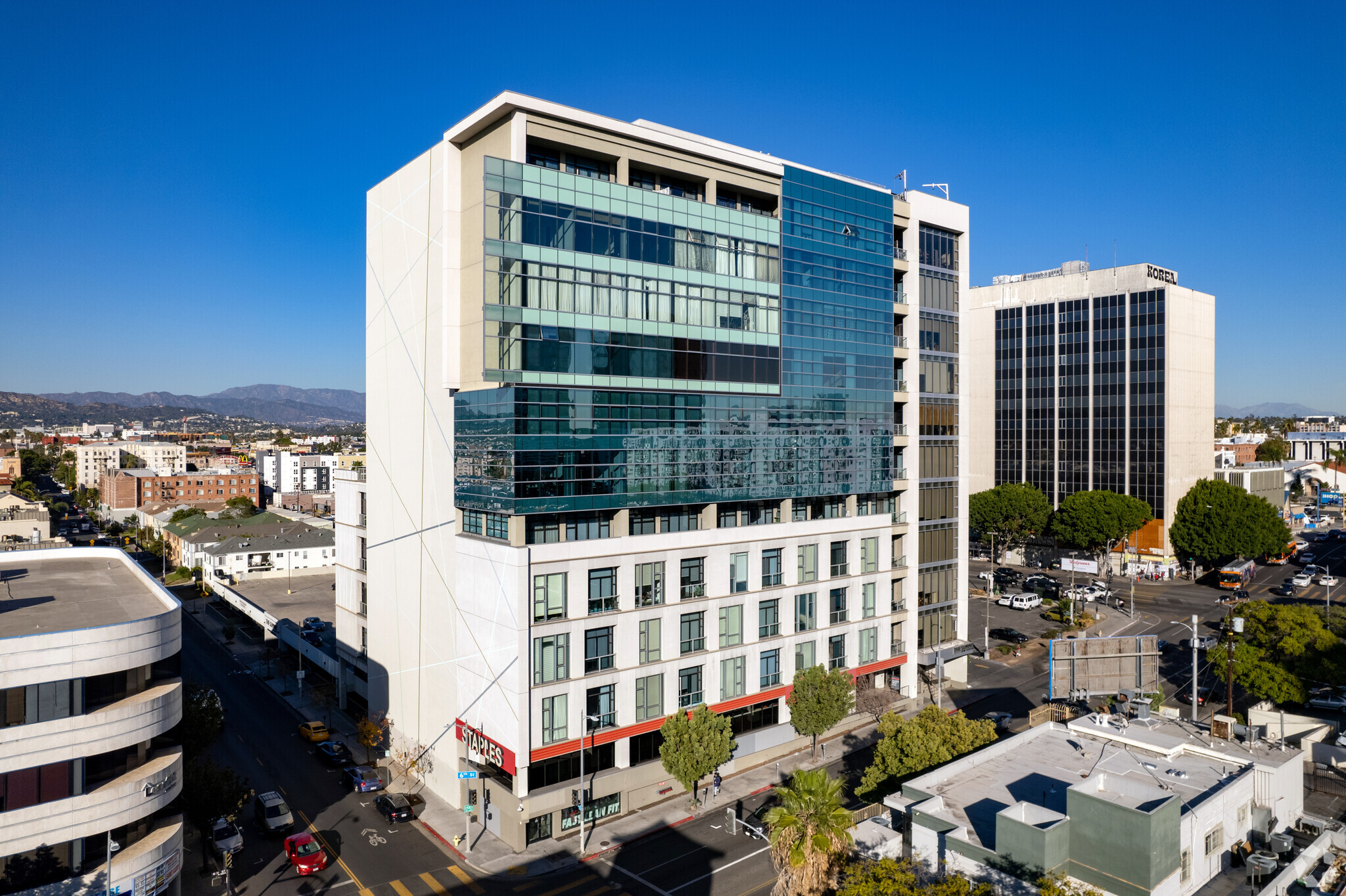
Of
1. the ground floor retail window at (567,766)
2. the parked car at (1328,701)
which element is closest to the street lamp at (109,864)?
the ground floor retail window at (567,766)

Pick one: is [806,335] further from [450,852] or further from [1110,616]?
[1110,616]

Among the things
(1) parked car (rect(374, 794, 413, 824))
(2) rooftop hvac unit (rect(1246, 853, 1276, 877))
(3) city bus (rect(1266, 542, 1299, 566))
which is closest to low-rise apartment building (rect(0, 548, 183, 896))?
(1) parked car (rect(374, 794, 413, 824))

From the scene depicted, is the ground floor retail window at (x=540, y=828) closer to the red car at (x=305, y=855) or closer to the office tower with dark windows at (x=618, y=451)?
the office tower with dark windows at (x=618, y=451)

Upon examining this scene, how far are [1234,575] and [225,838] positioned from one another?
117121 millimetres

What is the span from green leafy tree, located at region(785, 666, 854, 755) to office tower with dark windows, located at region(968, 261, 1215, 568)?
85.3 metres

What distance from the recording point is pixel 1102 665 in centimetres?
4591

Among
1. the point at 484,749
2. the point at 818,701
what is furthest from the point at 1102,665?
the point at 484,749

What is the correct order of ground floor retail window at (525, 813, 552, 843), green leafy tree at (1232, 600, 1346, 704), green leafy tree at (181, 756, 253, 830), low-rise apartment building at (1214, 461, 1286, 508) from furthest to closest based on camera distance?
1. low-rise apartment building at (1214, 461, 1286, 508)
2. green leafy tree at (1232, 600, 1346, 704)
3. ground floor retail window at (525, 813, 552, 843)
4. green leafy tree at (181, 756, 253, 830)

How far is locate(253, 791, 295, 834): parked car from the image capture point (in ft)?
150

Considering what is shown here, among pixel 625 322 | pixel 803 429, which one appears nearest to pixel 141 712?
pixel 625 322

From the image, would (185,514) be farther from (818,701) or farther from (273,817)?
(818,701)

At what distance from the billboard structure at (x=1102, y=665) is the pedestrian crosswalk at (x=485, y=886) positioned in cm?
2577

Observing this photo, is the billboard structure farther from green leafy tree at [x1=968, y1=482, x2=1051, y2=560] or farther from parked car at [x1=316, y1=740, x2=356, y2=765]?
green leafy tree at [x1=968, y1=482, x2=1051, y2=560]

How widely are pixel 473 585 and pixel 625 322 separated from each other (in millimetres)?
17962
